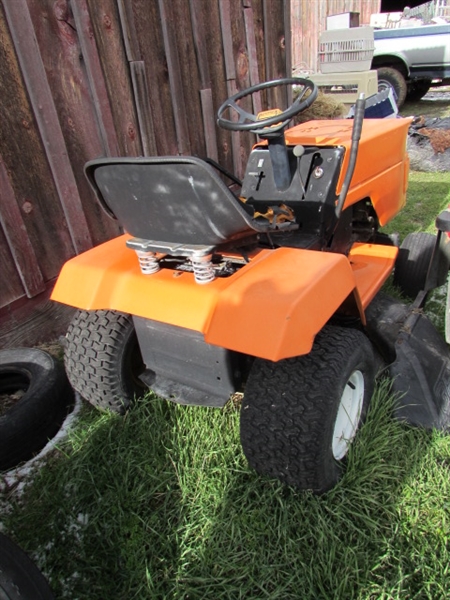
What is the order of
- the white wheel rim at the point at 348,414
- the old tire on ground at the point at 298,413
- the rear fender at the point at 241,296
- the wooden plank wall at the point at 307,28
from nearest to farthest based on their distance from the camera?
the rear fender at the point at 241,296 → the old tire on ground at the point at 298,413 → the white wheel rim at the point at 348,414 → the wooden plank wall at the point at 307,28

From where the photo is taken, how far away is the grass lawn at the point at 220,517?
1365mm

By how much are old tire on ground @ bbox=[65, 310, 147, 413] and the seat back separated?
0.46m

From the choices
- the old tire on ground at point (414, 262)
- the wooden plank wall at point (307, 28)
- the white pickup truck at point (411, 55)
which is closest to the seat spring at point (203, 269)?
the old tire on ground at point (414, 262)

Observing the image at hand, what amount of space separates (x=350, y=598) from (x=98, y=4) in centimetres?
294

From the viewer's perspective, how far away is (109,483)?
167cm

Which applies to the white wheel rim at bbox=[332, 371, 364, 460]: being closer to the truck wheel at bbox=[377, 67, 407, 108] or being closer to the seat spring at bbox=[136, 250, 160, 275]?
the seat spring at bbox=[136, 250, 160, 275]

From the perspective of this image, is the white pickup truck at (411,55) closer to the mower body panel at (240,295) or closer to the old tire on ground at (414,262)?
the old tire on ground at (414,262)

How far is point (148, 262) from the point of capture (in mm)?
1583

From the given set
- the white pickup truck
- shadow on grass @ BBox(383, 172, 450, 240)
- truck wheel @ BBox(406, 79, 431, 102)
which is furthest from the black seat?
truck wheel @ BBox(406, 79, 431, 102)

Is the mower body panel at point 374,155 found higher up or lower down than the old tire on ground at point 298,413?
higher up

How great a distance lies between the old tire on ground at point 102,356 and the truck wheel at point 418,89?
9.66m

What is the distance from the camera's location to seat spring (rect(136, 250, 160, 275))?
1.57 meters

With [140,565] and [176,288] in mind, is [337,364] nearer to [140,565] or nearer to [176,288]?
[176,288]

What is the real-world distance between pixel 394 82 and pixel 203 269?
877 centimetres
